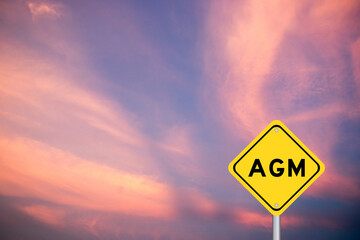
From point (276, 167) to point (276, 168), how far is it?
13mm

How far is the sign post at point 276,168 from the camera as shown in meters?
4.14

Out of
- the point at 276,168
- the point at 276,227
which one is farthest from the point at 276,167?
the point at 276,227

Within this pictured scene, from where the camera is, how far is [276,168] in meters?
4.19

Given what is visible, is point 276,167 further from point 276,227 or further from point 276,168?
point 276,227

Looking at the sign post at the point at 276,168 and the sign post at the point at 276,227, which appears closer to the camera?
the sign post at the point at 276,227

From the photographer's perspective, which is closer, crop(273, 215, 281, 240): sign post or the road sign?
crop(273, 215, 281, 240): sign post

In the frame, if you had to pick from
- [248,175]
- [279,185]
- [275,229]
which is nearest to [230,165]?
[248,175]

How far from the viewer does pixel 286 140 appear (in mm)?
4254

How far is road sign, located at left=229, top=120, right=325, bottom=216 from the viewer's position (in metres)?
4.14

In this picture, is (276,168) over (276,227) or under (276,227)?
over

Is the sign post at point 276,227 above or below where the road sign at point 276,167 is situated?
below

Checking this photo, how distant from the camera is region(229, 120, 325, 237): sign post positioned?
4137 mm

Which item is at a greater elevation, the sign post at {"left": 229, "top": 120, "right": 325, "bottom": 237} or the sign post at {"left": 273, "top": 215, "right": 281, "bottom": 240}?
the sign post at {"left": 229, "top": 120, "right": 325, "bottom": 237}

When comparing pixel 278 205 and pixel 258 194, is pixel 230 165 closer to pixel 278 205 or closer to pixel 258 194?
pixel 258 194
